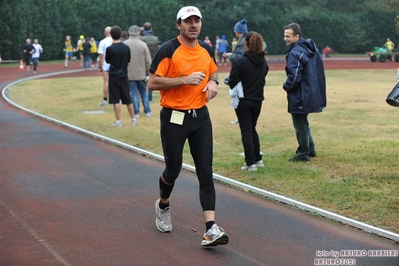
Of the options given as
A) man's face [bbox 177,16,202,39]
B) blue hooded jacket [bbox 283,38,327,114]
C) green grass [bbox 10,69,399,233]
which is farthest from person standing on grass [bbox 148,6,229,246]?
blue hooded jacket [bbox 283,38,327,114]

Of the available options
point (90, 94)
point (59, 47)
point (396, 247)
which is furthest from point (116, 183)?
point (59, 47)

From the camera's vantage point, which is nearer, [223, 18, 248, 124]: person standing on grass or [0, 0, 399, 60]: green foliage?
[223, 18, 248, 124]: person standing on grass

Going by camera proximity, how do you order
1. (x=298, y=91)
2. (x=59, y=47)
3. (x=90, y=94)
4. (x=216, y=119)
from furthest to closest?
(x=59, y=47), (x=90, y=94), (x=216, y=119), (x=298, y=91)

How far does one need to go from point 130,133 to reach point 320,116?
470 centimetres

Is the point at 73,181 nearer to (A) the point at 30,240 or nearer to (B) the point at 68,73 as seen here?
(A) the point at 30,240

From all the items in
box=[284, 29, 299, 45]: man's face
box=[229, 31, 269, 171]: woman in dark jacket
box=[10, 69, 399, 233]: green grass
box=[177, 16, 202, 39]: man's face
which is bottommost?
box=[10, 69, 399, 233]: green grass

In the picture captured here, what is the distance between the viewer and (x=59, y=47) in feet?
183

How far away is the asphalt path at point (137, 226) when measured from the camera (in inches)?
259

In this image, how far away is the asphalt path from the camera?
259 inches

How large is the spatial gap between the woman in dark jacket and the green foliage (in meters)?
40.1

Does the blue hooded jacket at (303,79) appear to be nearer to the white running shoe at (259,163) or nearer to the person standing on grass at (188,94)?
the white running shoe at (259,163)

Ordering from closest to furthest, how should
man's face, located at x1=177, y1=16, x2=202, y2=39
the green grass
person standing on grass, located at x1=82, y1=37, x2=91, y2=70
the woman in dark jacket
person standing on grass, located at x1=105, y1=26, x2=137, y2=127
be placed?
1. man's face, located at x1=177, y1=16, x2=202, y2=39
2. the green grass
3. the woman in dark jacket
4. person standing on grass, located at x1=105, y1=26, x2=137, y2=127
5. person standing on grass, located at x1=82, y1=37, x2=91, y2=70

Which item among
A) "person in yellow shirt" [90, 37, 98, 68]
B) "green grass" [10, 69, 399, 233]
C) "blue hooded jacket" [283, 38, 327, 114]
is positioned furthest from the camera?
"person in yellow shirt" [90, 37, 98, 68]

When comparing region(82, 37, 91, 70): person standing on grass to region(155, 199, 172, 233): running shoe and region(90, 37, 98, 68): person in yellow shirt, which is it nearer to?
region(90, 37, 98, 68): person in yellow shirt
